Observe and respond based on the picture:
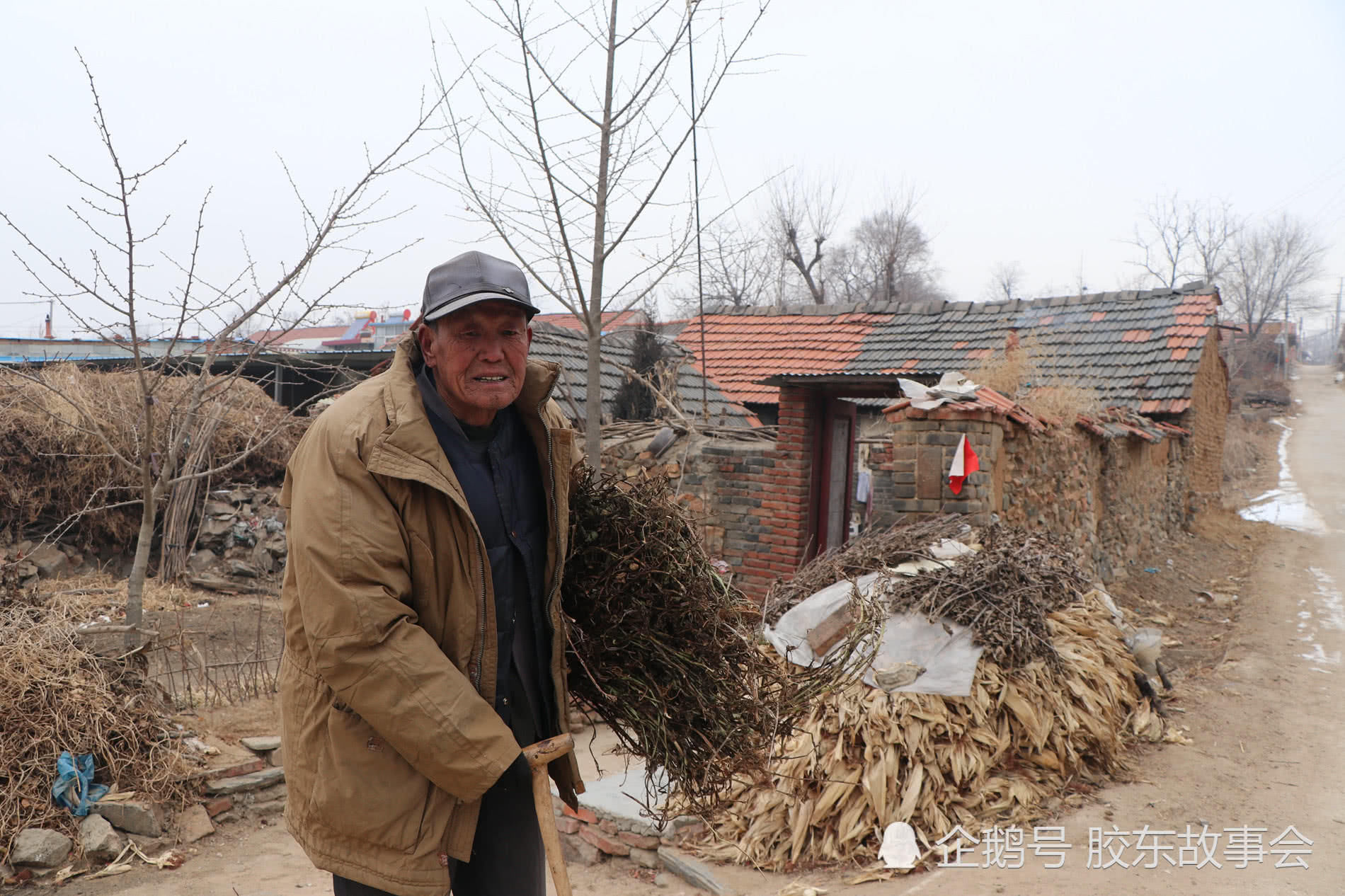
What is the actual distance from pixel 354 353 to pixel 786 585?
345 inches

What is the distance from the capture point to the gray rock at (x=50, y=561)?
1097 centimetres

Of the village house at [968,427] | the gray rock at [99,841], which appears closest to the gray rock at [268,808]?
the gray rock at [99,841]

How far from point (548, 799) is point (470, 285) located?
3.71 ft

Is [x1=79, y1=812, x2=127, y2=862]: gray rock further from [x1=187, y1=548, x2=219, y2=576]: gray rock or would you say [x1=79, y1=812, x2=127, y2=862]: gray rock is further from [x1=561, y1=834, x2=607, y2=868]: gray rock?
[x1=187, y1=548, x2=219, y2=576]: gray rock

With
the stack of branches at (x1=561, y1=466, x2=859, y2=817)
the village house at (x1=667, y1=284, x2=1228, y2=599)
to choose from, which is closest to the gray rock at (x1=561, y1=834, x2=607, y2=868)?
the stack of branches at (x1=561, y1=466, x2=859, y2=817)

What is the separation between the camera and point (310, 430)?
6.07ft

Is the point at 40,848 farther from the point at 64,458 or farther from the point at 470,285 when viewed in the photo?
the point at 64,458

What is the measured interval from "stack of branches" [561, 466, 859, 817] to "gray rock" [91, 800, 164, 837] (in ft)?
9.50

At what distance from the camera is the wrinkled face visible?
75.5 inches

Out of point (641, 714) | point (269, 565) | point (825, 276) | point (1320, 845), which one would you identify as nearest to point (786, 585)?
point (1320, 845)

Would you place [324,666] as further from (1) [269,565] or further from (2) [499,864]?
(1) [269,565]

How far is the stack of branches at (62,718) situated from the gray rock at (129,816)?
93 mm

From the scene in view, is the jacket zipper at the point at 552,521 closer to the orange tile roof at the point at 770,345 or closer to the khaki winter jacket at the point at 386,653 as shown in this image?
the khaki winter jacket at the point at 386,653

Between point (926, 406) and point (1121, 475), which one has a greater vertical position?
point (926, 406)
